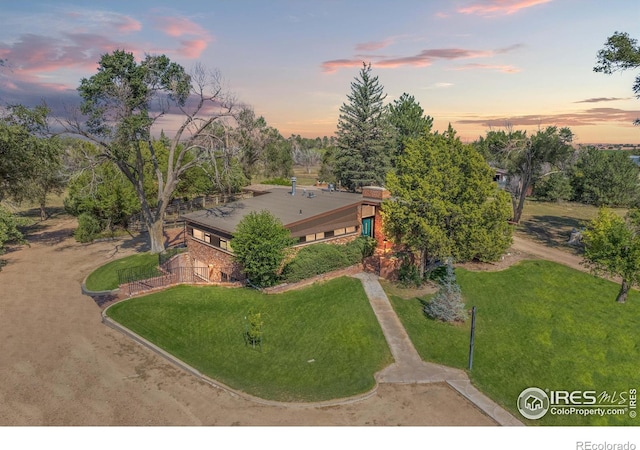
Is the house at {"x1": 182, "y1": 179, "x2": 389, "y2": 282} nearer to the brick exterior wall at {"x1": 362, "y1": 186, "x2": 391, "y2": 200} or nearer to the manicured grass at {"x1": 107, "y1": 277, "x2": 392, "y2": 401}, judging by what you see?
the brick exterior wall at {"x1": 362, "y1": 186, "x2": 391, "y2": 200}

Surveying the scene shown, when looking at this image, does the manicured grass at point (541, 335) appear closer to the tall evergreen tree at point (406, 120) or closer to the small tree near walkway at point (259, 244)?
the small tree near walkway at point (259, 244)

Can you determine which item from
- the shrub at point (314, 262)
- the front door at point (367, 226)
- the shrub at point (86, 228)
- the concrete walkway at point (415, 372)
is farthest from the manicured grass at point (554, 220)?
the shrub at point (86, 228)

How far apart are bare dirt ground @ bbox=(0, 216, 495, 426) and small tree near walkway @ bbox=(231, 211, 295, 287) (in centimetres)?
834

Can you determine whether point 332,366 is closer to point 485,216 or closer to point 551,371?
point 551,371

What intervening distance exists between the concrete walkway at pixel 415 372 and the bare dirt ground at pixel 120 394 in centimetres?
41

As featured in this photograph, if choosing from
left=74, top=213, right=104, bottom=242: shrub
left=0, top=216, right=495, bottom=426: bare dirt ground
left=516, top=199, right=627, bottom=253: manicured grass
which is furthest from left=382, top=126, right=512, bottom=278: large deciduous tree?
left=74, top=213, right=104, bottom=242: shrub

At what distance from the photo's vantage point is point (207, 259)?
107ft

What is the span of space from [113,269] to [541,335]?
32565 mm

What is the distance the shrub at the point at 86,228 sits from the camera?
41.7 m

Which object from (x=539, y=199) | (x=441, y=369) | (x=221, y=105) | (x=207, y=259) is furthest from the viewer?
(x=539, y=199)

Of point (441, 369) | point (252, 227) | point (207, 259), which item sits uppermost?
point (252, 227)

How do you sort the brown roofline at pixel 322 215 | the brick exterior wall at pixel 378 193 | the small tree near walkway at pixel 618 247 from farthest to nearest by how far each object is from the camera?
the brick exterior wall at pixel 378 193
the brown roofline at pixel 322 215
the small tree near walkway at pixel 618 247

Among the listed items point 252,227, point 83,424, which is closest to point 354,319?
point 252,227
